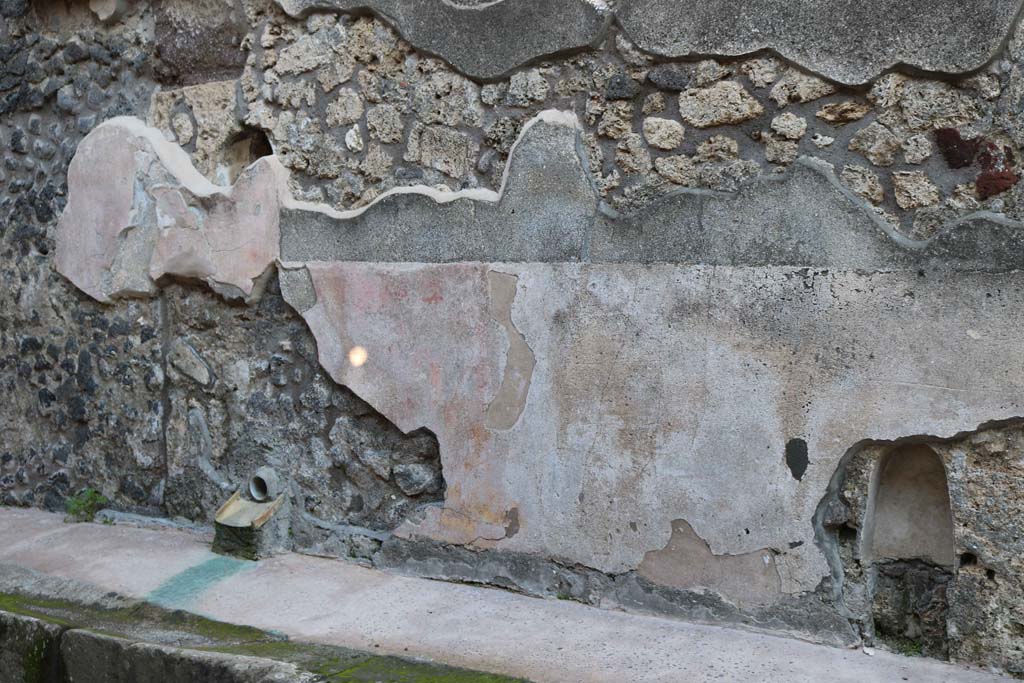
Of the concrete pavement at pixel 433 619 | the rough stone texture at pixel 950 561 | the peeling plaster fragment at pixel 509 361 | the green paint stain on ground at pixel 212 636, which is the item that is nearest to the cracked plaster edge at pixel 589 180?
the peeling plaster fragment at pixel 509 361

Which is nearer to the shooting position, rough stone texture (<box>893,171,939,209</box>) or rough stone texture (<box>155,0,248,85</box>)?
Answer: rough stone texture (<box>893,171,939,209</box>)

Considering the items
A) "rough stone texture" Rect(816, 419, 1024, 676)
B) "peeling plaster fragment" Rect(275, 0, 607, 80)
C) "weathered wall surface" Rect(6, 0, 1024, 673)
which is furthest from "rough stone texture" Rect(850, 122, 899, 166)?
"peeling plaster fragment" Rect(275, 0, 607, 80)

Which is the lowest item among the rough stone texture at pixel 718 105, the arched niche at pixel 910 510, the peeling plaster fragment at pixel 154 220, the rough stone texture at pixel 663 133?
the arched niche at pixel 910 510

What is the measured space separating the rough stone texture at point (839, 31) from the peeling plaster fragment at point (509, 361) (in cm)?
80

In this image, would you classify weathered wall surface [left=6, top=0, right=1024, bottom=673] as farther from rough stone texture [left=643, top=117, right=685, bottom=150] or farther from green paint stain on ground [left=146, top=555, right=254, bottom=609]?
green paint stain on ground [left=146, top=555, right=254, bottom=609]

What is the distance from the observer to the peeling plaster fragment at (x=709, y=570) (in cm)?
277

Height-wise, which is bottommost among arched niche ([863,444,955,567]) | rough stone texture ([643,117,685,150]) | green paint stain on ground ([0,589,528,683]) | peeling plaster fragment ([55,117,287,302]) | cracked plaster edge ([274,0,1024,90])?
green paint stain on ground ([0,589,528,683])

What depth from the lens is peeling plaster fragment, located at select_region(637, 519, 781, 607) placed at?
9.10 ft

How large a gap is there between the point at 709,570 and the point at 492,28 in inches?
67.8

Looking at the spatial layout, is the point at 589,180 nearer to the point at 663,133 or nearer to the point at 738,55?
the point at 663,133

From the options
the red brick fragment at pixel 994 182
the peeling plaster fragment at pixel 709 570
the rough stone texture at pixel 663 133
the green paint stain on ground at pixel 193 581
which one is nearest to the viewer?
the red brick fragment at pixel 994 182

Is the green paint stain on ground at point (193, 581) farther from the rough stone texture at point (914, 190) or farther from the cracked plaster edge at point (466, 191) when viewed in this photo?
the rough stone texture at point (914, 190)

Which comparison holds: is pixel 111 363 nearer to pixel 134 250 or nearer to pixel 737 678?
pixel 134 250

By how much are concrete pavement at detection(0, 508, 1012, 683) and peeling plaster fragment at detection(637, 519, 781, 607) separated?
11 cm
